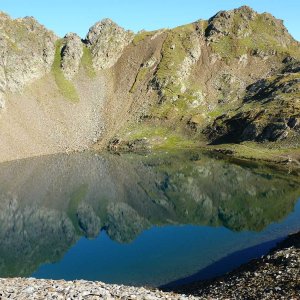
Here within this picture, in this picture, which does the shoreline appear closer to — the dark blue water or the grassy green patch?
the dark blue water

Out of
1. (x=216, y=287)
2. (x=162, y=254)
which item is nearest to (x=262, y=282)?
(x=216, y=287)

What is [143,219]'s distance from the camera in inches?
3191

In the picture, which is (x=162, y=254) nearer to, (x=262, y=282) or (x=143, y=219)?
(x=143, y=219)

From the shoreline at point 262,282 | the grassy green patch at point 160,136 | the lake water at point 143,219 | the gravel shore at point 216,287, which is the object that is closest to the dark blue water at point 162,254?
the lake water at point 143,219

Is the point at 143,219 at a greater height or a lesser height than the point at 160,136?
lesser

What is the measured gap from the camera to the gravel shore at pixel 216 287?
83.0ft

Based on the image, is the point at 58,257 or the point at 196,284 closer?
the point at 196,284

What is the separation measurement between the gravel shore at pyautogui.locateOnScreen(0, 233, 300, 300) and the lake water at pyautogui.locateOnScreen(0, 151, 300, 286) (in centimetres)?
1009

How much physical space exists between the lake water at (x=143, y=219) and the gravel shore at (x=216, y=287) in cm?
1009

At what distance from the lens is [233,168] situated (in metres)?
119

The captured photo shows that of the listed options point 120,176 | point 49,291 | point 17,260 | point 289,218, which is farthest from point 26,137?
point 49,291

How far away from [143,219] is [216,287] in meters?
43.8

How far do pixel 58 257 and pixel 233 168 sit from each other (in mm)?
69927

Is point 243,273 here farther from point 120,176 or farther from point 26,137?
point 26,137
